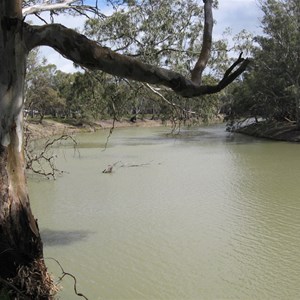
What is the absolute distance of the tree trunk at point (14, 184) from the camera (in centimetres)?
280

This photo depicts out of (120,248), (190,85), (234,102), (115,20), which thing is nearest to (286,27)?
(234,102)

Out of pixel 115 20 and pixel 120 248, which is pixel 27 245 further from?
pixel 115 20

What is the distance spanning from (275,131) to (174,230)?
1599 cm

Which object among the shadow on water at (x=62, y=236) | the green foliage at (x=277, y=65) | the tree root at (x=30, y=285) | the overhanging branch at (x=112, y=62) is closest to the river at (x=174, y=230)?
the shadow on water at (x=62, y=236)

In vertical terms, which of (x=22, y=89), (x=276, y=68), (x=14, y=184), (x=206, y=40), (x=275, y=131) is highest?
(x=276, y=68)

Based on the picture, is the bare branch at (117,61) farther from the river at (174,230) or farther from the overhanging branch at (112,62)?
the river at (174,230)

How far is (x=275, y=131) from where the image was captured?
2077cm

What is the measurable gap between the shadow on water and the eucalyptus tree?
7.64 feet

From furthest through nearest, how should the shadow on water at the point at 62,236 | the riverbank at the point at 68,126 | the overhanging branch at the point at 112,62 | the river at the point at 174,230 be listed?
the riverbank at the point at 68,126, the shadow on water at the point at 62,236, the river at the point at 174,230, the overhanging branch at the point at 112,62

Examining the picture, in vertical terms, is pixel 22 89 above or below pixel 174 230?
above

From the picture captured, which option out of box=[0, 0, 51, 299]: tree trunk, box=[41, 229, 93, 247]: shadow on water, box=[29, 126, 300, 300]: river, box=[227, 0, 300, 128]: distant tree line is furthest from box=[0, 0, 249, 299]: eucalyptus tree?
box=[227, 0, 300, 128]: distant tree line

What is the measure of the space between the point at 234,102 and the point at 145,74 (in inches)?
827

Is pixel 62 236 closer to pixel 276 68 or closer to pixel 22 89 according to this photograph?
pixel 22 89

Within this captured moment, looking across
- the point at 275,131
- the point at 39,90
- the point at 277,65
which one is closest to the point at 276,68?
the point at 277,65
